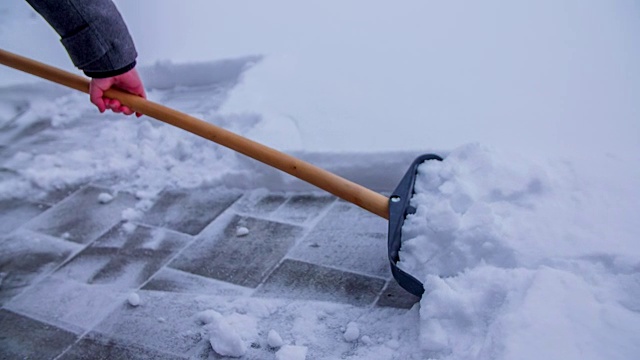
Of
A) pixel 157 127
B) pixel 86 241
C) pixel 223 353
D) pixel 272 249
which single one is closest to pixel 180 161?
pixel 157 127

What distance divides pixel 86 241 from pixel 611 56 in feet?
6.94

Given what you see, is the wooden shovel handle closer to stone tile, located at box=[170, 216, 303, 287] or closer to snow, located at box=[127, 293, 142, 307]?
stone tile, located at box=[170, 216, 303, 287]

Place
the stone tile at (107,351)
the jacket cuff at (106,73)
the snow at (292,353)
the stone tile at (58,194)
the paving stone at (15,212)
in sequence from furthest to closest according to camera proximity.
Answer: the stone tile at (58,194), the paving stone at (15,212), the jacket cuff at (106,73), the stone tile at (107,351), the snow at (292,353)

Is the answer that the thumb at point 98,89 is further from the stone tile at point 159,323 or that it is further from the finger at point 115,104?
the stone tile at point 159,323

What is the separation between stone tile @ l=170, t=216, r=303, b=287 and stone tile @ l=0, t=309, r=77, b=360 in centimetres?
41

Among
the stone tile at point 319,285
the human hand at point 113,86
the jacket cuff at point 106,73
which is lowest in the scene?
the stone tile at point 319,285

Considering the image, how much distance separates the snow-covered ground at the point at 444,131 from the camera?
4.45 ft

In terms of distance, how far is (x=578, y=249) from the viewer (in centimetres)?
144

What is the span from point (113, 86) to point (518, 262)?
1359 millimetres

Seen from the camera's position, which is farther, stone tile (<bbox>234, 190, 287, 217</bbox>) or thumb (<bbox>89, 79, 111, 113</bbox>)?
stone tile (<bbox>234, 190, 287, 217</bbox>)

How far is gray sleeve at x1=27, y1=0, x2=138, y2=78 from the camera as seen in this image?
1.58 meters

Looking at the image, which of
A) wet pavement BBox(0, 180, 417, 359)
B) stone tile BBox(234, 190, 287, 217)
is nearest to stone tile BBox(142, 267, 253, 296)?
wet pavement BBox(0, 180, 417, 359)

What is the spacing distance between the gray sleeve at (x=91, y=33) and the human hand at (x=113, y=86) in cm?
8

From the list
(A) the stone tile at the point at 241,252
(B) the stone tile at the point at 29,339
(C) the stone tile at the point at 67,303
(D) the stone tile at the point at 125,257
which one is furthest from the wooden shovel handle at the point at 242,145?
(B) the stone tile at the point at 29,339
